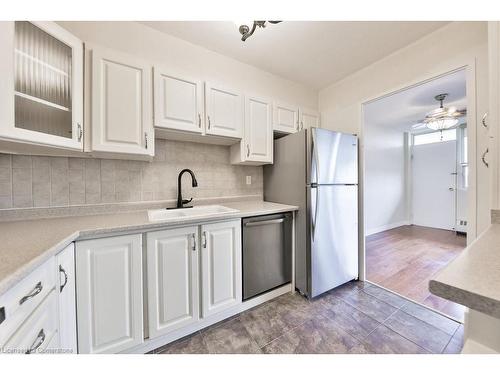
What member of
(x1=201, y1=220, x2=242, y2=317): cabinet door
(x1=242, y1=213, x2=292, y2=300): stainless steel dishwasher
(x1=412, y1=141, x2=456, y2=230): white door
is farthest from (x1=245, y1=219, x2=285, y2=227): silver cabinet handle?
(x1=412, y1=141, x2=456, y2=230): white door

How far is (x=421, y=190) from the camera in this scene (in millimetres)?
4566

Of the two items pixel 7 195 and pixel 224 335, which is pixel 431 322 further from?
pixel 7 195

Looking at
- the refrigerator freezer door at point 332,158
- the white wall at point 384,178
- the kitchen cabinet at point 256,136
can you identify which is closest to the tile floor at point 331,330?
the refrigerator freezer door at point 332,158

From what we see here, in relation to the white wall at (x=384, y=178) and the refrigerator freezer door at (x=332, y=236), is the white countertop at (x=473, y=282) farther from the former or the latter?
the white wall at (x=384, y=178)

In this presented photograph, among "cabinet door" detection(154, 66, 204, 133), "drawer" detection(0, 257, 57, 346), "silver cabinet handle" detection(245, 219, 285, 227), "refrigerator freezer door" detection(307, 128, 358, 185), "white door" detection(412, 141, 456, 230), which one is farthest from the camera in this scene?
"white door" detection(412, 141, 456, 230)

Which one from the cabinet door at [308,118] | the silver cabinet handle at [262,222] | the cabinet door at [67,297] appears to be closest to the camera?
the cabinet door at [67,297]

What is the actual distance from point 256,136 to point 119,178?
4.31ft

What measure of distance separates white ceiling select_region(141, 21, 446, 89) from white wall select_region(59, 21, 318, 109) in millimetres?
68

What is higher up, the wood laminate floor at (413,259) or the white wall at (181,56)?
the white wall at (181,56)

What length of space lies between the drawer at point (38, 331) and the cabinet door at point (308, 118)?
2467 mm

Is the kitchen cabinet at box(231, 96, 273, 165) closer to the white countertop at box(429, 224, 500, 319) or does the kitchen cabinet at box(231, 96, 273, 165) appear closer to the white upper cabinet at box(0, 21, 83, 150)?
the white upper cabinet at box(0, 21, 83, 150)

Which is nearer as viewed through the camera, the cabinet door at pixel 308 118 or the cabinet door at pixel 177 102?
the cabinet door at pixel 177 102

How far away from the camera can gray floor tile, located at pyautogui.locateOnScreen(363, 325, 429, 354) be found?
4.12 ft

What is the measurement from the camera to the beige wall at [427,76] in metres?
1.39
